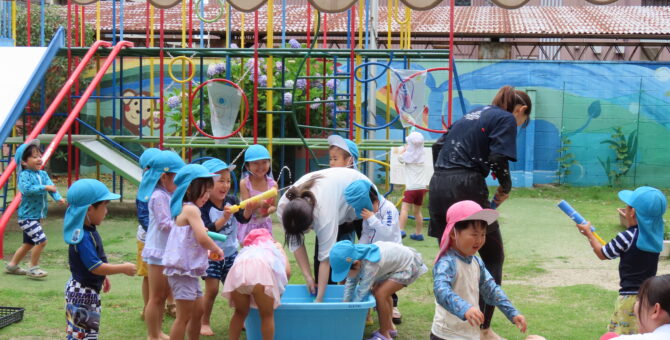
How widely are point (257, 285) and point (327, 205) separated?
0.81 m

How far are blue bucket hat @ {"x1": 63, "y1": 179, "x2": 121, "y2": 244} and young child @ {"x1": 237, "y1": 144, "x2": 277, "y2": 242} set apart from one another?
138cm

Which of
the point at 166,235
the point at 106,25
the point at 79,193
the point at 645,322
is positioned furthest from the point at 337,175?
the point at 106,25

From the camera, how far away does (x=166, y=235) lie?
16.9ft

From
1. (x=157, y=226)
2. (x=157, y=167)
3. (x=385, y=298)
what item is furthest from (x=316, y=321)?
(x=157, y=167)

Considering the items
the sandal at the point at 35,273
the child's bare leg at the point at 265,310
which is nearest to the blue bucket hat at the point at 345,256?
the child's bare leg at the point at 265,310

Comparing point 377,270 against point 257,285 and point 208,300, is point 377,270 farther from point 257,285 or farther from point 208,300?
point 208,300

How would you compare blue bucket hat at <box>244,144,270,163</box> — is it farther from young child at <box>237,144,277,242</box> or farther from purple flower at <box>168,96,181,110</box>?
purple flower at <box>168,96,181,110</box>

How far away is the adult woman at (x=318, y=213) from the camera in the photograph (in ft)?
17.3

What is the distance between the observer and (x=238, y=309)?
504cm

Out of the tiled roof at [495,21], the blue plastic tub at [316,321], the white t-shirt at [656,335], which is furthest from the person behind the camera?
the tiled roof at [495,21]

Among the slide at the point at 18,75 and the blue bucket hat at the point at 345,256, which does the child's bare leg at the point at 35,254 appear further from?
the blue bucket hat at the point at 345,256

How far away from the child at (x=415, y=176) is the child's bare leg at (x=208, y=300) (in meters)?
4.02

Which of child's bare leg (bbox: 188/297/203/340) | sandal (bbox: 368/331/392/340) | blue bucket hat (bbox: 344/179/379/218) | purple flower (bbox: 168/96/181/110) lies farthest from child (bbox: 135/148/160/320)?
purple flower (bbox: 168/96/181/110)

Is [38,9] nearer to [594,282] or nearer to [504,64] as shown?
[504,64]
